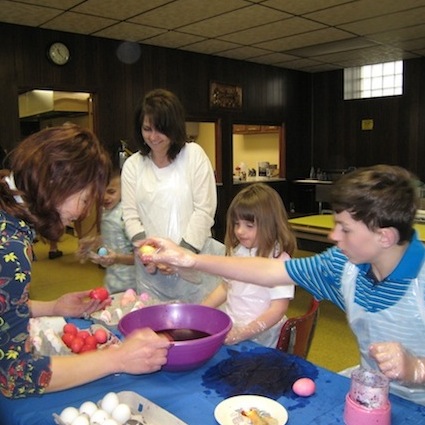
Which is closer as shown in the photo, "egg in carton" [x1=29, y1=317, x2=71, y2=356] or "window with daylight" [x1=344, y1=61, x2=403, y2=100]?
"egg in carton" [x1=29, y1=317, x2=71, y2=356]

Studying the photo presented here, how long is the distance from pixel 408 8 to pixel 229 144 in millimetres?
2831

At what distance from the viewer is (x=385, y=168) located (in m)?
1.27

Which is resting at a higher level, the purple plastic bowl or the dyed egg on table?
the dyed egg on table

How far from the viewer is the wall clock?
4.72m

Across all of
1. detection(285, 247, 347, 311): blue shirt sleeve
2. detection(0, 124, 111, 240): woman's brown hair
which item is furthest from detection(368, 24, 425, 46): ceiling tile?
detection(0, 124, 111, 240): woman's brown hair

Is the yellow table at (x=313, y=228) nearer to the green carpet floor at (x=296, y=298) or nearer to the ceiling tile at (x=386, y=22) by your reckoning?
the green carpet floor at (x=296, y=298)

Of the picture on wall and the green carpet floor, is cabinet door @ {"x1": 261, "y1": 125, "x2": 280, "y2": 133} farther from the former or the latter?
the green carpet floor

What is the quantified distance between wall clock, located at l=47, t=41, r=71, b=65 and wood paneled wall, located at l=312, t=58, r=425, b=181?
4.18 metres

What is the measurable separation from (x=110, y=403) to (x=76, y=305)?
0.63 m

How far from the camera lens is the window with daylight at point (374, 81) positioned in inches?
263

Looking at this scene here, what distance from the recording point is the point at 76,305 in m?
1.67

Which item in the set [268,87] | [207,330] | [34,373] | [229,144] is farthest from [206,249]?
[268,87]

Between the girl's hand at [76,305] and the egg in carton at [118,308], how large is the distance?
0.10 m

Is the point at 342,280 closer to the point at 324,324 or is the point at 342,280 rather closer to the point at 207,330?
the point at 207,330
